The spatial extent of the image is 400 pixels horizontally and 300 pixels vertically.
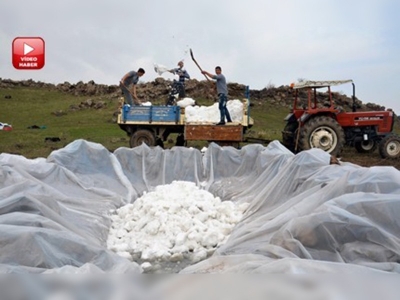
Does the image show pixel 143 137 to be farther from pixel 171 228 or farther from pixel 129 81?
pixel 171 228

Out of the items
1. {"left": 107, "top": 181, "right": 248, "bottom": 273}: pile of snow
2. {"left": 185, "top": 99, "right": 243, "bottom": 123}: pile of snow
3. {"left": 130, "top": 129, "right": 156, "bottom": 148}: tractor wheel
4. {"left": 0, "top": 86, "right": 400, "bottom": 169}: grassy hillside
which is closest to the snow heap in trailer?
{"left": 185, "top": 99, "right": 243, "bottom": 123}: pile of snow

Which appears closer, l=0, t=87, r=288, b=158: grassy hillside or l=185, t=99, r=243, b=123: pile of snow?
l=185, t=99, r=243, b=123: pile of snow

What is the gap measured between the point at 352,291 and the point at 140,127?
432 inches

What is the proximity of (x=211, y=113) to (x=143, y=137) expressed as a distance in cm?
196

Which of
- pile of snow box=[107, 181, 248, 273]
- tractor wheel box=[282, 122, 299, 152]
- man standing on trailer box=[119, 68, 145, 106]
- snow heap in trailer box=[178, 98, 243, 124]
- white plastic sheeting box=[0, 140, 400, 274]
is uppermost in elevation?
man standing on trailer box=[119, 68, 145, 106]

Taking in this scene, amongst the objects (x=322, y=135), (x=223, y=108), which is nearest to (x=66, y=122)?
(x=223, y=108)

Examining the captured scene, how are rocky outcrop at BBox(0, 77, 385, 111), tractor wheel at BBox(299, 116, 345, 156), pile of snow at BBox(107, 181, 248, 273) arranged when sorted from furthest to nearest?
rocky outcrop at BBox(0, 77, 385, 111), tractor wheel at BBox(299, 116, 345, 156), pile of snow at BBox(107, 181, 248, 273)

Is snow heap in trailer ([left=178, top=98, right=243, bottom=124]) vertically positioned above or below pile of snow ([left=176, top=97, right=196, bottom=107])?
below

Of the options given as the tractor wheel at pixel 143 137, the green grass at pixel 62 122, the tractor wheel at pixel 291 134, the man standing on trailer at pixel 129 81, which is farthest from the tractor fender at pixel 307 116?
the man standing on trailer at pixel 129 81

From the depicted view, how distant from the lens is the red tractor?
36.9 ft

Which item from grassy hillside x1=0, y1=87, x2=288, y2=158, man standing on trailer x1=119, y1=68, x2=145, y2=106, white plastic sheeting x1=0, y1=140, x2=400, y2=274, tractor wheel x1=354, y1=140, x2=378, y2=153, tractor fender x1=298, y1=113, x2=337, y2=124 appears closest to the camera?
white plastic sheeting x1=0, y1=140, x2=400, y2=274

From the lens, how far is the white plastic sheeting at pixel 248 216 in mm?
3119

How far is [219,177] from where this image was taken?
29.8 ft

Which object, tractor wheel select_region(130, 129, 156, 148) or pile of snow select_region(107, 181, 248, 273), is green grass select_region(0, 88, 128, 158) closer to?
tractor wheel select_region(130, 129, 156, 148)
